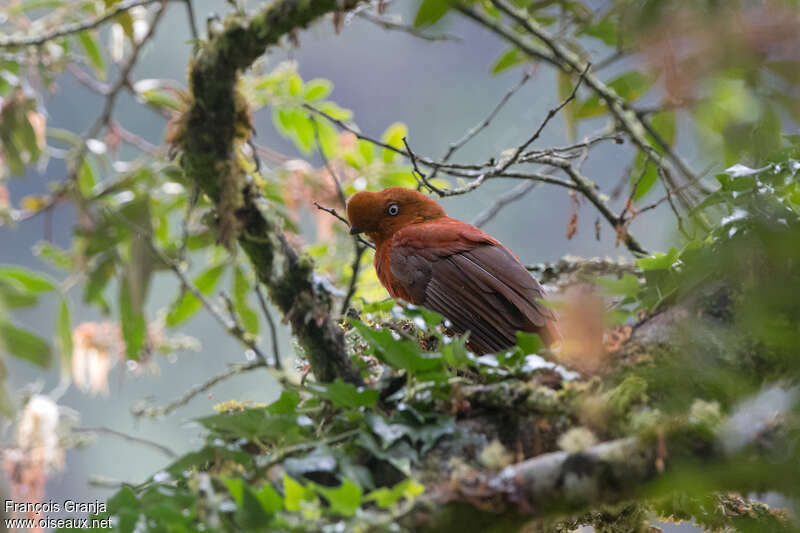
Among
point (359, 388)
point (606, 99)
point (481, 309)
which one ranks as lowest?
point (359, 388)

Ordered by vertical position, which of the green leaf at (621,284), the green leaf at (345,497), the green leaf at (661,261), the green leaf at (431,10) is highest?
the green leaf at (431,10)

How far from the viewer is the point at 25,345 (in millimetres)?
3754

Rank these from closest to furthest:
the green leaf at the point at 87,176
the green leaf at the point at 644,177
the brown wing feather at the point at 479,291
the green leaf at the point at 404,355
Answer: the green leaf at the point at 404,355 → the brown wing feather at the point at 479,291 → the green leaf at the point at 644,177 → the green leaf at the point at 87,176

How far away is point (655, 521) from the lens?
7.46 feet

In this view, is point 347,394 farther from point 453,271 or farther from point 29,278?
point 29,278

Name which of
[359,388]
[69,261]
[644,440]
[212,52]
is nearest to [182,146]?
[212,52]

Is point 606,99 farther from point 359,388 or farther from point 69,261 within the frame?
point 69,261

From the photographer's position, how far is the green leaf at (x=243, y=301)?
411cm

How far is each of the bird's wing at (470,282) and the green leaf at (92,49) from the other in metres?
2.62

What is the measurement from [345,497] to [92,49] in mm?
4248

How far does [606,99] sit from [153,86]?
2.82m

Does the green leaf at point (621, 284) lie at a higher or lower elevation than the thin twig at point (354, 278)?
lower

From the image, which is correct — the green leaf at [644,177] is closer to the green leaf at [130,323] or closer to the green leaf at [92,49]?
the green leaf at [130,323]

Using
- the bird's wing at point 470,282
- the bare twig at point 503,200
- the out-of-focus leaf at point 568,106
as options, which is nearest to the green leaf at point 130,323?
the bird's wing at point 470,282
